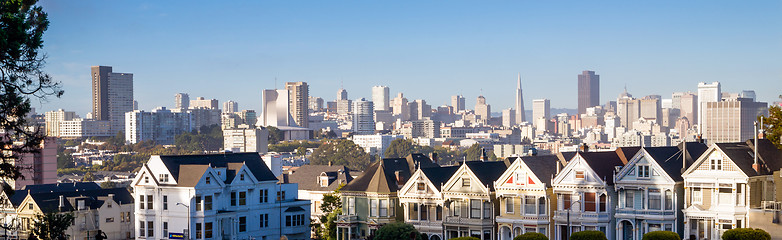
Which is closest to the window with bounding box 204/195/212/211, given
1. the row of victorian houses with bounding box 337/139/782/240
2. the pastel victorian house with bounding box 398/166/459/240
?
the row of victorian houses with bounding box 337/139/782/240

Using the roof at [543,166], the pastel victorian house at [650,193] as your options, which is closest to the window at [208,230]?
the roof at [543,166]

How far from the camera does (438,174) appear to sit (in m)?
69.6

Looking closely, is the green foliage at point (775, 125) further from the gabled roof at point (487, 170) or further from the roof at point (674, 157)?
the gabled roof at point (487, 170)

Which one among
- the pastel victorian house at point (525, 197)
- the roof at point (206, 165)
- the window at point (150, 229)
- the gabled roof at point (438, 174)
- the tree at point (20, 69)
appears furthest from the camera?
the window at point (150, 229)

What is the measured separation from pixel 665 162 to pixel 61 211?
44694mm

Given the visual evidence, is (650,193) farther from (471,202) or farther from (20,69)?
(20,69)

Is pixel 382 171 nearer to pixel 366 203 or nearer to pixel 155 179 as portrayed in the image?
pixel 366 203

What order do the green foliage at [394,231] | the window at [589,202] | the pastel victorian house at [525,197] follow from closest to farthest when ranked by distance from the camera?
the window at [589,202]
the pastel victorian house at [525,197]
the green foliage at [394,231]

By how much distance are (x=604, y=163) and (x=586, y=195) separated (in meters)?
2.41

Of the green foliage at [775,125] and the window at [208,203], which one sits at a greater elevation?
the green foliage at [775,125]

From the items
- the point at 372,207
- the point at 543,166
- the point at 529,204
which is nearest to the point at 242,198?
the point at 372,207

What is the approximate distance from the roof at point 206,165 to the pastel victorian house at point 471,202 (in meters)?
15.6

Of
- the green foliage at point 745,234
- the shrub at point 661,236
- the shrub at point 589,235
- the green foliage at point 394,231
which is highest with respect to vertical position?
the green foliage at point 745,234

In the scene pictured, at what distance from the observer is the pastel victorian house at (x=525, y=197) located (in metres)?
62.9
